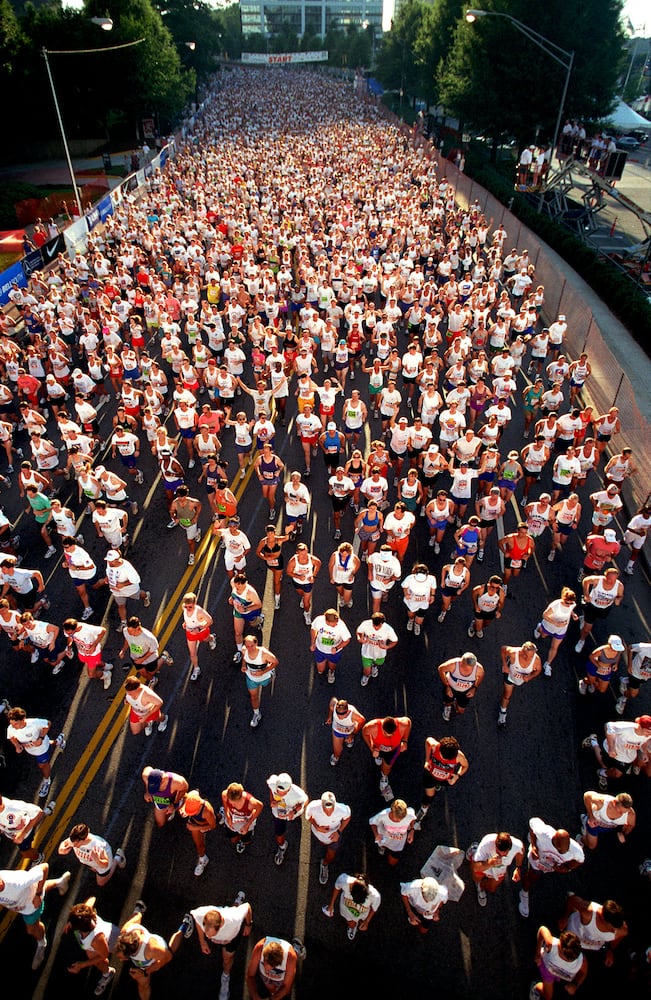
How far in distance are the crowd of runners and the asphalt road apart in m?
0.15

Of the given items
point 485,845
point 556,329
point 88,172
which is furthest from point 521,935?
point 88,172

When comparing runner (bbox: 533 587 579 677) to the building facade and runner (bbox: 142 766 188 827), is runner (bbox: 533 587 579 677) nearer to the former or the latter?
runner (bbox: 142 766 188 827)

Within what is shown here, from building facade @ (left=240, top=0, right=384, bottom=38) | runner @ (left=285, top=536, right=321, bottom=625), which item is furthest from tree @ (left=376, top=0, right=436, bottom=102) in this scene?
building facade @ (left=240, top=0, right=384, bottom=38)

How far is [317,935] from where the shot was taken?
19.4 ft

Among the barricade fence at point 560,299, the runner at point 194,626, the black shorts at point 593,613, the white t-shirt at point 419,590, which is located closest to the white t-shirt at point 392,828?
the white t-shirt at point 419,590

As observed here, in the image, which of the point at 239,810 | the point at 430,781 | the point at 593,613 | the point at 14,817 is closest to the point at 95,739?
the point at 14,817

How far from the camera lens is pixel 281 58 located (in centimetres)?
12950

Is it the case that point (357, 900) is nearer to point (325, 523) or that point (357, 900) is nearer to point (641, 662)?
point (641, 662)

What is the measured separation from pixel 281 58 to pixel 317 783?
15792 cm

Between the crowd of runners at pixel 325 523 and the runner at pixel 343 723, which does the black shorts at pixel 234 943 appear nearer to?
the crowd of runners at pixel 325 523

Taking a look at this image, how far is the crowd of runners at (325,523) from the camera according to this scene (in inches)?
232

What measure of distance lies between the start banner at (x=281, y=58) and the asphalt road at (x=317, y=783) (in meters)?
150

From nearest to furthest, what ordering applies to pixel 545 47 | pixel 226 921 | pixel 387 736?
pixel 226 921 < pixel 387 736 < pixel 545 47

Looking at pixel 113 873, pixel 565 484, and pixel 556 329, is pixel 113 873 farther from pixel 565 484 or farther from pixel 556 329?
pixel 556 329
